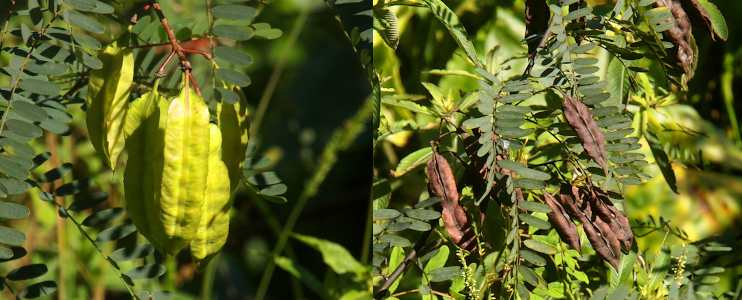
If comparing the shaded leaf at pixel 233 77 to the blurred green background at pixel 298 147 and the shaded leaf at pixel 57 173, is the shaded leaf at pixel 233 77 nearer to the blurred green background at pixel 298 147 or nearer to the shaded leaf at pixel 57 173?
the shaded leaf at pixel 57 173

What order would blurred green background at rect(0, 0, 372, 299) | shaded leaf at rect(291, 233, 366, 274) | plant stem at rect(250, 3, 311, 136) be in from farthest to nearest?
blurred green background at rect(0, 0, 372, 299), plant stem at rect(250, 3, 311, 136), shaded leaf at rect(291, 233, 366, 274)

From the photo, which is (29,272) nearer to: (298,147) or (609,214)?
(609,214)

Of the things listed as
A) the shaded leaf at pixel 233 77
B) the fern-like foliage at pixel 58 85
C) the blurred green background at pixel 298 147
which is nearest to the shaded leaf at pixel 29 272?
the fern-like foliage at pixel 58 85

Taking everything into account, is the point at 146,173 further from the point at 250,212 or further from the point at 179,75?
the point at 250,212

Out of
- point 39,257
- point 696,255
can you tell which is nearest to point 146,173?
point 696,255

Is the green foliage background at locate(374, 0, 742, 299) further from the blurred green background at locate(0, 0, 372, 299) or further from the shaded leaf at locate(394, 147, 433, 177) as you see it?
the blurred green background at locate(0, 0, 372, 299)

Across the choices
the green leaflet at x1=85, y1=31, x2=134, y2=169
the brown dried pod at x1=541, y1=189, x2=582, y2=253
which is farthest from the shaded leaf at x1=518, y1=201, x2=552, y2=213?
the green leaflet at x1=85, y1=31, x2=134, y2=169
